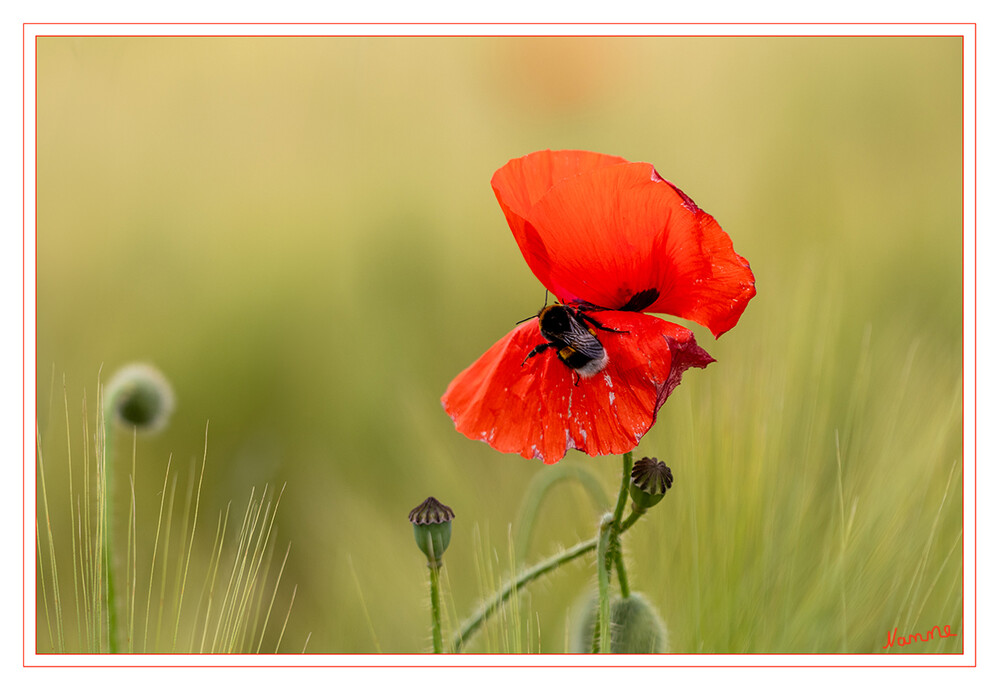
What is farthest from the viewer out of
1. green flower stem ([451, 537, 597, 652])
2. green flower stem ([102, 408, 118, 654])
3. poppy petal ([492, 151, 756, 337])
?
green flower stem ([102, 408, 118, 654])

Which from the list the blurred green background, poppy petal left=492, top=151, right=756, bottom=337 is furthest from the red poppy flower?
the blurred green background

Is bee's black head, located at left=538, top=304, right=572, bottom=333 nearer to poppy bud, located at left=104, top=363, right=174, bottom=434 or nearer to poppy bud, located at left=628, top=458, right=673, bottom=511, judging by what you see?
poppy bud, located at left=628, top=458, right=673, bottom=511

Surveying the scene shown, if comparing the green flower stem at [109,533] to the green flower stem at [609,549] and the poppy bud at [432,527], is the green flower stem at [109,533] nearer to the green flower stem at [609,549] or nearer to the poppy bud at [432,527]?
the poppy bud at [432,527]

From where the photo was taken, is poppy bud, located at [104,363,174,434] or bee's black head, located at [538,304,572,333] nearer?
bee's black head, located at [538,304,572,333]

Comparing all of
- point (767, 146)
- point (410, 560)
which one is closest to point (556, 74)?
point (767, 146)

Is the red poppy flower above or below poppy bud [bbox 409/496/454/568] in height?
above

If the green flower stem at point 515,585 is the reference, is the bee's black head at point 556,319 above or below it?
above
